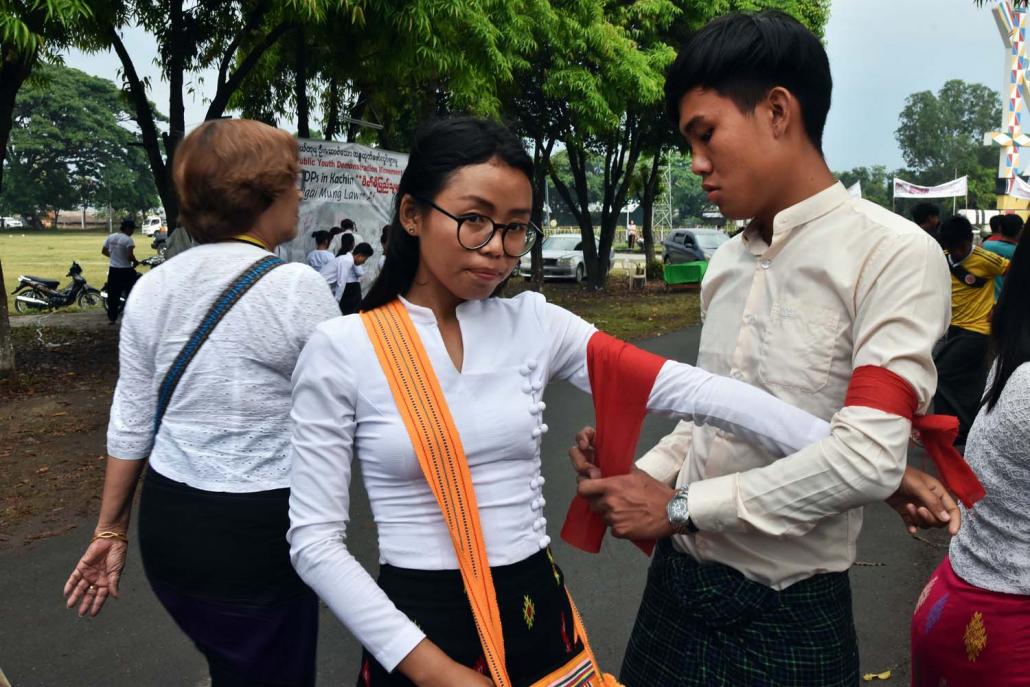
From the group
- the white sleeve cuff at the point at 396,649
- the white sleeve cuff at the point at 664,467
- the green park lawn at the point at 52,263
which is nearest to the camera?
the white sleeve cuff at the point at 396,649

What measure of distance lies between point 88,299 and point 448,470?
19.4 metres

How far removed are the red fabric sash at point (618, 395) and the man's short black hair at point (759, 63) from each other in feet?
1.57

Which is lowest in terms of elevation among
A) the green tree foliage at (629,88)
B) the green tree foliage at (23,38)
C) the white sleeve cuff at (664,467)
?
the white sleeve cuff at (664,467)

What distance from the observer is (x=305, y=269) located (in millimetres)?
2262

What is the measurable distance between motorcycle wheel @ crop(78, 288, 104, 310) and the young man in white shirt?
61.9 feet

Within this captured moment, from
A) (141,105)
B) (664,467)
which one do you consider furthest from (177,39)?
(664,467)

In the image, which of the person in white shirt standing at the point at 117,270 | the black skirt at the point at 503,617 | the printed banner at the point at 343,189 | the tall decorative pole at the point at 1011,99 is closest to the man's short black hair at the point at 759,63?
the black skirt at the point at 503,617

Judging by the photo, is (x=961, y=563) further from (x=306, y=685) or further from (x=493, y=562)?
(x=306, y=685)

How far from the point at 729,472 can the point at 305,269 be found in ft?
3.88

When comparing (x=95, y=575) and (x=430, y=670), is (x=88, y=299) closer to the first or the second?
(x=95, y=575)

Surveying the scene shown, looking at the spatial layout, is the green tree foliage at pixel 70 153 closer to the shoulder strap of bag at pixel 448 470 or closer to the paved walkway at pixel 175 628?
the paved walkway at pixel 175 628

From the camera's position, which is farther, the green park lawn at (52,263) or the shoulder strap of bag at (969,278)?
the green park lawn at (52,263)

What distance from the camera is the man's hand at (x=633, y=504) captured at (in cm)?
155

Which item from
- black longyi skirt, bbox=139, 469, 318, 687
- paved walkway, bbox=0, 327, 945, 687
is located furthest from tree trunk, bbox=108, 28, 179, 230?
black longyi skirt, bbox=139, 469, 318, 687
